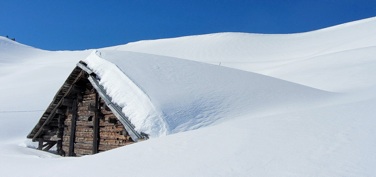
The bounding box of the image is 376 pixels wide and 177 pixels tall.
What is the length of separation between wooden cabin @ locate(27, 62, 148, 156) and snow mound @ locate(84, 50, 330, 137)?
1.27 feet

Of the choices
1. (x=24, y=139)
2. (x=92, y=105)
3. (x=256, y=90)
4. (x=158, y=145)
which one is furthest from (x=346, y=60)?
(x=24, y=139)

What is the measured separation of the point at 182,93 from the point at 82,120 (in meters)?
4.36

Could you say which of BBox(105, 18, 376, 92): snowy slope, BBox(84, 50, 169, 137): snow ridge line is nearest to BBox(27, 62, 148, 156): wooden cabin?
BBox(84, 50, 169, 137): snow ridge line

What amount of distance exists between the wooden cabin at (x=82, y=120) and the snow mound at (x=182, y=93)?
387 mm

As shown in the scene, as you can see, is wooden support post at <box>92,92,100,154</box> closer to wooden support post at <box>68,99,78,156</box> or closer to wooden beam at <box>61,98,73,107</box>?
wooden support post at <box>68,99,78,156</box>

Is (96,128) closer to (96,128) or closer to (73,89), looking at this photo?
(96,128)

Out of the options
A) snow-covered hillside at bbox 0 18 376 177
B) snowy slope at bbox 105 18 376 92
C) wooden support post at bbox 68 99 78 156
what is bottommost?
wooden support post at bbox 68 99 78 156

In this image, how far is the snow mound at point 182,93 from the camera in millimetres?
5992

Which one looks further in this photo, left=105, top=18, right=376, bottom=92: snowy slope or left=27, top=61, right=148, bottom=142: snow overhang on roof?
left=105, top=18, right=376, bottom=92: snowy slope

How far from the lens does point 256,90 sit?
7555 millimetres

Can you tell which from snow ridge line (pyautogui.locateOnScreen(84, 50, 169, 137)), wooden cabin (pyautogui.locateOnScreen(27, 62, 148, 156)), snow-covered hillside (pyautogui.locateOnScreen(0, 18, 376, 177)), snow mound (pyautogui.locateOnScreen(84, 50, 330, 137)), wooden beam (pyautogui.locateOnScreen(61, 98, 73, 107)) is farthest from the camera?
wooden beam (pyautogui.locateOnScreen(61, 98, 73, 107))

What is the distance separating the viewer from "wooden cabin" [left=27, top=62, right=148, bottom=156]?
7.97m

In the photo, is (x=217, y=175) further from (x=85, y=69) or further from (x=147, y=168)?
(x=85, y=69)

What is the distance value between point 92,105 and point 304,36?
37796mm
